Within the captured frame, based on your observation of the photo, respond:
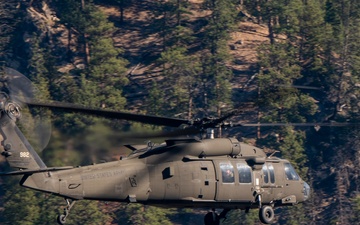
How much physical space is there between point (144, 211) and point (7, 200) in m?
9.25

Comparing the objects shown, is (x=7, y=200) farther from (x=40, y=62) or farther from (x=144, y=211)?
(x=40, y=62)

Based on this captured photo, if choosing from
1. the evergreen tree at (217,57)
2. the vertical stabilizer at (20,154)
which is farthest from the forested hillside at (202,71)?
the vertical stabilizer at (20,154)

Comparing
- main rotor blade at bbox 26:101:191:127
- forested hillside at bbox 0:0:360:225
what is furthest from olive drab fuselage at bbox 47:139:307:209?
forested hillside at bbox 0:0:360:225

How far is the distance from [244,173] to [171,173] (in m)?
3.06

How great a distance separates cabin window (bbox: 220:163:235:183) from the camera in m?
34.6

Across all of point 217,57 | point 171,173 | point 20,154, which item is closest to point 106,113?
point 20,154

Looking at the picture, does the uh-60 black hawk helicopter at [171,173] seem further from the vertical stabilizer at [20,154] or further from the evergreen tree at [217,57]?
the evergreen tree at [217,57]

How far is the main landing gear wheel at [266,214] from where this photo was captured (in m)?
35.5

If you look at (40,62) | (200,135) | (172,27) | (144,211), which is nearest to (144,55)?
(172,27)

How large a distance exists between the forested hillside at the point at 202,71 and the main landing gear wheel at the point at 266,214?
22.3 meters

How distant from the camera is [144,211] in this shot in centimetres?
6334

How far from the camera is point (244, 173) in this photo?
35031mm

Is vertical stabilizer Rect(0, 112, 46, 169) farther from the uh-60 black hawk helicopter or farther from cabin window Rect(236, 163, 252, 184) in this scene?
cabin window Rect(236, 163, 252, 184)

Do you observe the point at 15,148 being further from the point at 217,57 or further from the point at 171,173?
the point at 217,57
